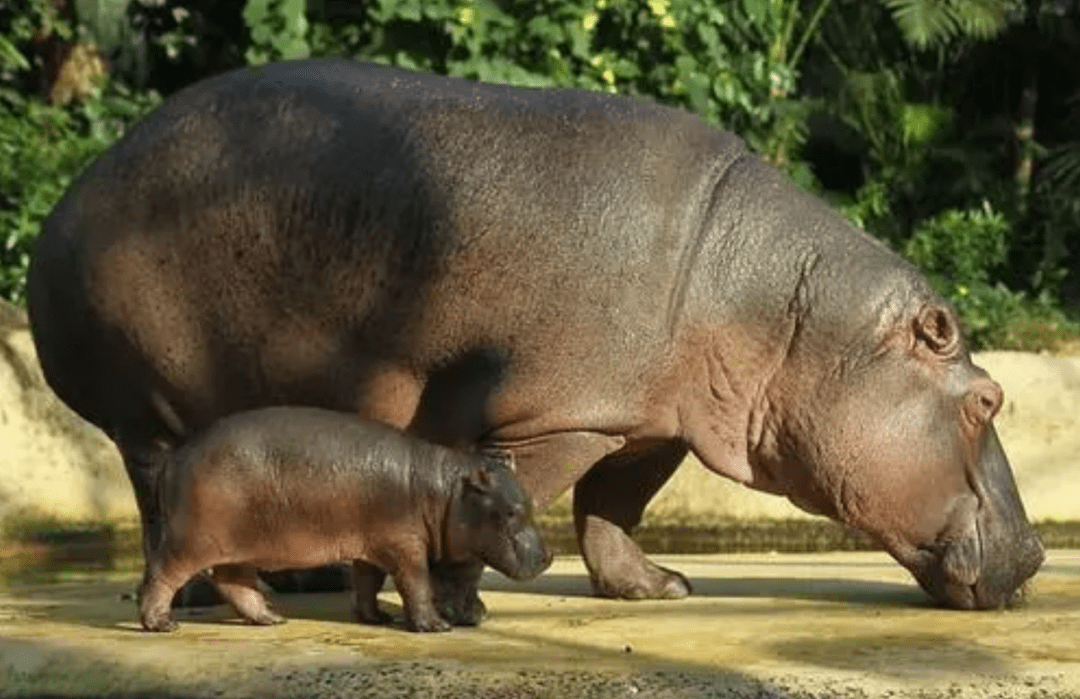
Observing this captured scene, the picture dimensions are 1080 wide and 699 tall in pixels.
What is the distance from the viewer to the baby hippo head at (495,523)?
5891mm

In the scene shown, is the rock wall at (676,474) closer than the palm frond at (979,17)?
Yes

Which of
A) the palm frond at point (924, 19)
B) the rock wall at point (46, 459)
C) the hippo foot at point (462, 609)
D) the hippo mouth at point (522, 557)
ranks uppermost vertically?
the hippo mouth at point (522, 557)

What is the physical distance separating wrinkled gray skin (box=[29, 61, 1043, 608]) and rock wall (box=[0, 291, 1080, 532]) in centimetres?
301

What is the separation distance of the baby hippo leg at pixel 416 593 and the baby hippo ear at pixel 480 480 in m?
0.20

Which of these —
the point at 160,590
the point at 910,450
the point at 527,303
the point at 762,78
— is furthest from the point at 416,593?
the point at 762,78

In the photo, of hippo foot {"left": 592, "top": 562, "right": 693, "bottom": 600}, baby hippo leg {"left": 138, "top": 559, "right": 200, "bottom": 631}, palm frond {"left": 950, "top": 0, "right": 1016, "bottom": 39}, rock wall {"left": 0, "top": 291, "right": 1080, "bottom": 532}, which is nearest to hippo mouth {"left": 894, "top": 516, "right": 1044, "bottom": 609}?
hippo foot {"left": 592, "top": 562, "right": 693, "bottom": 600}

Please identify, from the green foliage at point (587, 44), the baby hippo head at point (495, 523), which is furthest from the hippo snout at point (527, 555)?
the green foliage at point (587, 44)

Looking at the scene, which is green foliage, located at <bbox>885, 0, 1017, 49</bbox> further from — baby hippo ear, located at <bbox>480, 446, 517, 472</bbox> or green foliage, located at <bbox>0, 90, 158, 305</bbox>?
baby hippo ear, located at <bbox>480, 446, 517, 472</bbox>

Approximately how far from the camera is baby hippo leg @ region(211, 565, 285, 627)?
5.95 metres

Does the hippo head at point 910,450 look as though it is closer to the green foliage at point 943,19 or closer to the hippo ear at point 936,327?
the hippo ear at point 936,327

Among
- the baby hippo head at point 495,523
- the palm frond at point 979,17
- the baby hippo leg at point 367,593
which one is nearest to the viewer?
the baby hippo head at point 495,523

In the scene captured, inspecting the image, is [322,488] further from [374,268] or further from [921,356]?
[921,356]

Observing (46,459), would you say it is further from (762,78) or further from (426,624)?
(762,78)

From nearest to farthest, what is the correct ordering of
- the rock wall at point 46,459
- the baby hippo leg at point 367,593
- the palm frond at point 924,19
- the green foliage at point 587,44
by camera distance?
the baby hippo leg at point 367,593 < the rock wall at point 46,459 < the green foliage at point 587,44 < the palm frond at point 924,19
